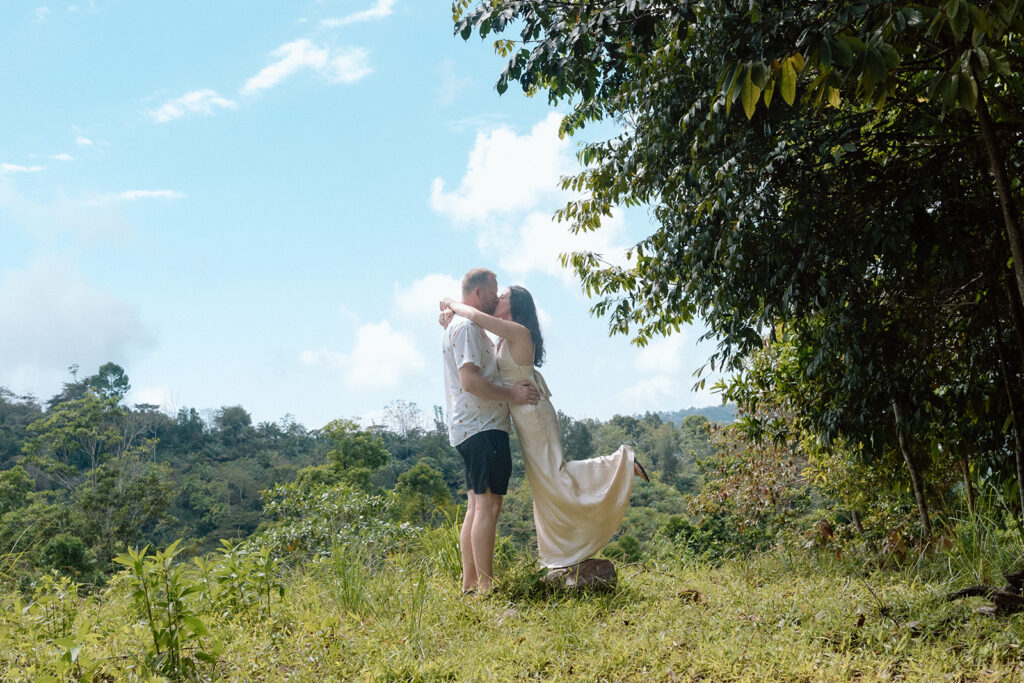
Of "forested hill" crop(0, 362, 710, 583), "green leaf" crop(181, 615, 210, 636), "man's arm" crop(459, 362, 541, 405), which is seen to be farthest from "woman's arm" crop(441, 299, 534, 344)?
"forested hill" crop(0, 362, 710, 583)

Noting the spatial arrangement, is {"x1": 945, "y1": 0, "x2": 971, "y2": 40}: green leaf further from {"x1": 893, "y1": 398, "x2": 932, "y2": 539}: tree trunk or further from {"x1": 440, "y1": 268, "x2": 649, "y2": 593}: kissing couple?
{"x1": 893, "y1": 398, "x2": 932, "y2": 539}: tree trunk

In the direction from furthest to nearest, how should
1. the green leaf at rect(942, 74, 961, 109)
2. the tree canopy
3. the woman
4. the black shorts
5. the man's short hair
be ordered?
the man's short hair, the woman, the black shorts, the tree canopy, the green leaf at rect(942, 74, 961, 109)

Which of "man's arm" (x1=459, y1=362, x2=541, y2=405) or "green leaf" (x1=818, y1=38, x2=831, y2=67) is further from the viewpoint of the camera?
"man's arm" (x1=459, y1=362, x2=541, y2=405)

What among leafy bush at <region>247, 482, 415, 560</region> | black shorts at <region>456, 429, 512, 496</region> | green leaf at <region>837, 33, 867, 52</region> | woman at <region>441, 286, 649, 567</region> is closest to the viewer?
green leaf at <region>837, 33, 867, 52</region>

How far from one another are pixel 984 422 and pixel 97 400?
2804 cm

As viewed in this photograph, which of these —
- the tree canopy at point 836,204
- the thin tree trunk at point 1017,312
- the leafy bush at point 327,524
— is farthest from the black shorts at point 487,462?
the thin tree trunk at point 1017,312

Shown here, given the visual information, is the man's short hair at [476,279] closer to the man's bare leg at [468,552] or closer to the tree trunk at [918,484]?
the man's bare leg at [468,552]

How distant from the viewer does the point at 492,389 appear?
3.91 meters

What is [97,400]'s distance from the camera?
86.4 feet

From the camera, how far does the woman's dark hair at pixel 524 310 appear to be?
4117 mm

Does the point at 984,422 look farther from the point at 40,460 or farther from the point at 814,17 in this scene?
the point at 40,460

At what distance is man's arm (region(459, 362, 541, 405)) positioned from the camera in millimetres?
3867

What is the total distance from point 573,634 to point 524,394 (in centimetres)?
129

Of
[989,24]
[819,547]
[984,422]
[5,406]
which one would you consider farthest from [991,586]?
[5,406]
